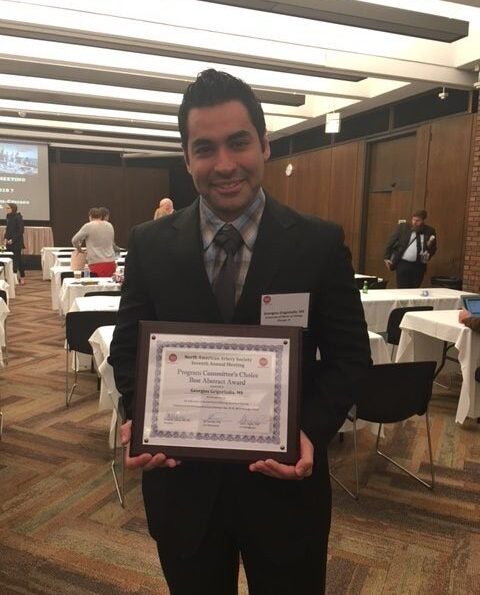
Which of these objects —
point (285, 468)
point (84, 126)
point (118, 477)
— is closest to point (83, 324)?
point (118, 477)

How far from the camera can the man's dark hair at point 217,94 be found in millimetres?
1005

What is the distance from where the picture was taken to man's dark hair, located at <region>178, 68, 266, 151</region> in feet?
3.30

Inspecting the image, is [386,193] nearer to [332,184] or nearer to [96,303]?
[332,184]

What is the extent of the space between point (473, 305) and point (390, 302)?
1.19 meters

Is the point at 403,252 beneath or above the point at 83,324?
above

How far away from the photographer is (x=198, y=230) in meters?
1.11

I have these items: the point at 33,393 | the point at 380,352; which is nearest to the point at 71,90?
the point at 33,393

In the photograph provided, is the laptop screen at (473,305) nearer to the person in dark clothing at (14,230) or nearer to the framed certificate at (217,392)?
the framed certificate at (217,392)

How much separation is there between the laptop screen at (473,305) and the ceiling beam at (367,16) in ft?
9.71

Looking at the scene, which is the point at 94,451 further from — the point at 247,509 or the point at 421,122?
the point at 421,122

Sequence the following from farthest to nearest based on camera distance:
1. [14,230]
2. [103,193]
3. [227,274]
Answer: [103,193] < [14,230] < [227,274]

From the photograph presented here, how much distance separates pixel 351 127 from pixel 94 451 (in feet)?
27.6

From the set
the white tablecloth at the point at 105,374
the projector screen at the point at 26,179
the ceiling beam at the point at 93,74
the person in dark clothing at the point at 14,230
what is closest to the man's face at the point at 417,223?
the ceiling beam at the point at 93,74

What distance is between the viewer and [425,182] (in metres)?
8.12
